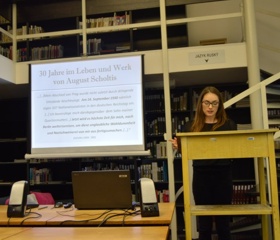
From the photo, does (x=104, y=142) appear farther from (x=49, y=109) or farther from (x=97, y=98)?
(x=49, y=109)

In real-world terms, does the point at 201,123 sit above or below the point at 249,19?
below

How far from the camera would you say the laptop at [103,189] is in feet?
5.41

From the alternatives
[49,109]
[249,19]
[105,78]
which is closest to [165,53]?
[105,78]

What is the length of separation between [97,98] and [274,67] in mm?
2706

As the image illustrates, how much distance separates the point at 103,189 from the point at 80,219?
8.5 inches

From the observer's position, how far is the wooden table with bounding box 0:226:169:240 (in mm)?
1196

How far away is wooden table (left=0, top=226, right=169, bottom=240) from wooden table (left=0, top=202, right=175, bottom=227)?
97mm

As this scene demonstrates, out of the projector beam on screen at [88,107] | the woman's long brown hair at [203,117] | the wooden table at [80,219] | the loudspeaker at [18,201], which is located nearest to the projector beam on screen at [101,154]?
the projector beam on screen at [88,107]

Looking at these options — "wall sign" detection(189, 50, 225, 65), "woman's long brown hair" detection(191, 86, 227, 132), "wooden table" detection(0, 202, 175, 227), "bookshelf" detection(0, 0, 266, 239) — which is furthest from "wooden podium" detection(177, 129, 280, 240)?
"bookshelf" detection(0, 0, 266, 239)

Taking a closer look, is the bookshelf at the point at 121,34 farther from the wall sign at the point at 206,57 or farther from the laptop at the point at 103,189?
the laptop at the point at 103,189

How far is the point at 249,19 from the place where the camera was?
3439mm

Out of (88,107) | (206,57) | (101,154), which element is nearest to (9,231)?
(101,154)

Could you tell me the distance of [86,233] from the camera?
1.27 metres

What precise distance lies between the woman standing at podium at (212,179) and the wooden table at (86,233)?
2.33 feet
